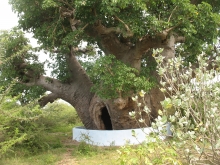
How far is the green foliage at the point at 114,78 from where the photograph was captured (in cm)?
551

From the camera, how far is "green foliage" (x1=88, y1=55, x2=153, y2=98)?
5.51 m

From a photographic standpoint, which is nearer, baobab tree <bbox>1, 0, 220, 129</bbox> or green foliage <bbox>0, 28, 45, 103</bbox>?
baobab tree <bbox>1, 0, 220, 129</bbox>

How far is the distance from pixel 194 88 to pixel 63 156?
350 cm

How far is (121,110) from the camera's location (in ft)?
22.7

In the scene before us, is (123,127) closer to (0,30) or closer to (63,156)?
(63,156)

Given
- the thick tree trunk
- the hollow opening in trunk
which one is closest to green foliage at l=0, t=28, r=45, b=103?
the thick tree trunk

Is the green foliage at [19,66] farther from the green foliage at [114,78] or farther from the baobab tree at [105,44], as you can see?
the green foliage at [114,78]

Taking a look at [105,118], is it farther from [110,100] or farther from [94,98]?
[110,100]

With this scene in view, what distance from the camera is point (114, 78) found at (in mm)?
5547

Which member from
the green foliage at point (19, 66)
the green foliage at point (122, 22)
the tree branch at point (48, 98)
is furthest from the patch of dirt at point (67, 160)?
the tree branch at point (48, 98)

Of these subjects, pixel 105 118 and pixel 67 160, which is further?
pixel 105 118

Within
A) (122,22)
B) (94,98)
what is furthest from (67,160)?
(122,22)

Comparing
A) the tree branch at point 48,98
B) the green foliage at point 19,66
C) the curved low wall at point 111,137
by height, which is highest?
the green foliage at point 19,66

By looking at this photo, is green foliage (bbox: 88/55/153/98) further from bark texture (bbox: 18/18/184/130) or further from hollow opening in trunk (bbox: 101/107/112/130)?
hollow opening in trunk (bbox: 101/107/112/130)
